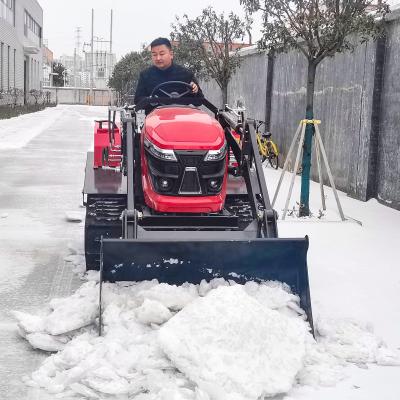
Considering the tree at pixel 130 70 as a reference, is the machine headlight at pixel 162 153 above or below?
below

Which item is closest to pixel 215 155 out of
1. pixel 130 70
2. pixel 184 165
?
pixel 184 165

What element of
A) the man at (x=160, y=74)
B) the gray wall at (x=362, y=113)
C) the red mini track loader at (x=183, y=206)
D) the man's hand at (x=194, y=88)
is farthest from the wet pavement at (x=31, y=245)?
the gray wall at (x=362, y=113)

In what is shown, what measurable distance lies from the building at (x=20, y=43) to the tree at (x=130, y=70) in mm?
7888

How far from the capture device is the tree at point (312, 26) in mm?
8633

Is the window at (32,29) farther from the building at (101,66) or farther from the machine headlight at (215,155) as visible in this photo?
the building at (101,66)

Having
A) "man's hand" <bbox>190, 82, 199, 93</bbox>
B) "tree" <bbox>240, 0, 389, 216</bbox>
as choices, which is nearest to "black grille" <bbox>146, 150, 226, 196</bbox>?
"man's hand" <bbox>190, 82, 199, 93</bbox>

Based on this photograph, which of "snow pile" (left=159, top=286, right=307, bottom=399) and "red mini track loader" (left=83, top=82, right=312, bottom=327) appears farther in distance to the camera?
"red mini track loader" (left=83, top=82, right=312, bottom=327)

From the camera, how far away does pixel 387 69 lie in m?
10.1

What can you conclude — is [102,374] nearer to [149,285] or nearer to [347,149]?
[149,285]

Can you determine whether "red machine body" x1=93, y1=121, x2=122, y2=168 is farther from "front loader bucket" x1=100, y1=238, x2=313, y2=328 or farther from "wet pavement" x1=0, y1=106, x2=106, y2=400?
"front loader bucket" x1=100, y1=238, x2=313, y2=328

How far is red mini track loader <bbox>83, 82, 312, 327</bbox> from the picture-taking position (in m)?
4.64

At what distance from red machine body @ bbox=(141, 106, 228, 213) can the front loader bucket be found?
2.72 feet

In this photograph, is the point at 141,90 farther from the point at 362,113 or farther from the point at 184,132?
the point at 362,113

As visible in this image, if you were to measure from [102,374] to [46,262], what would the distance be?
2.83 m
